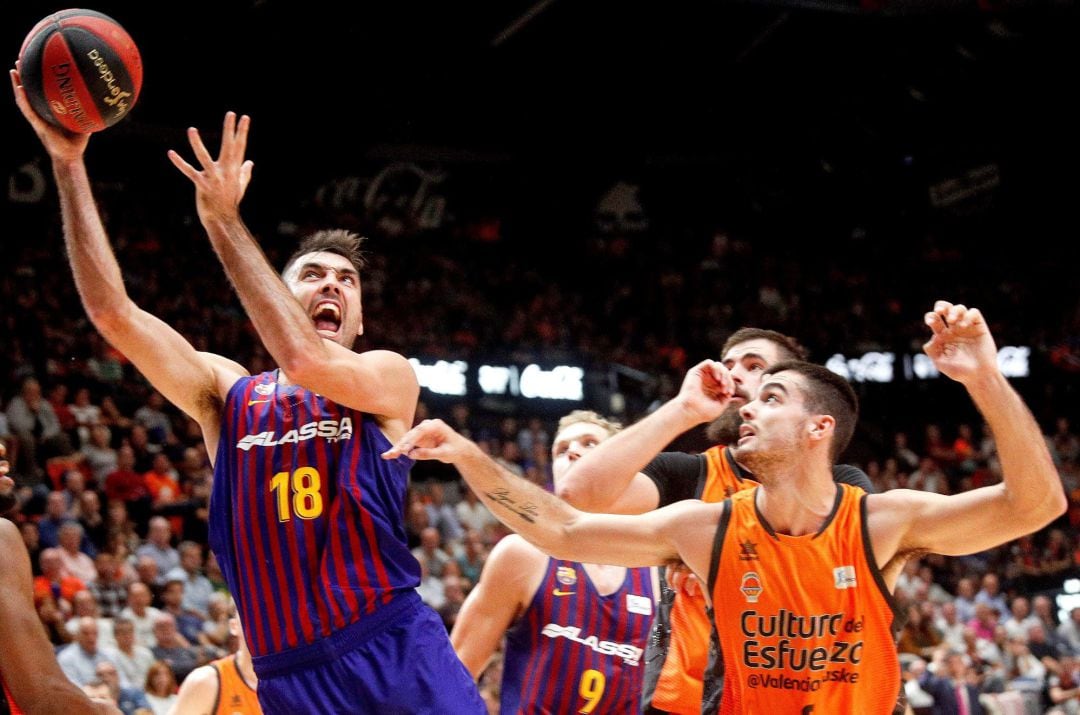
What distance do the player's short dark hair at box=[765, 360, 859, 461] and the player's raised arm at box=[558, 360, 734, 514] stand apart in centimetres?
24

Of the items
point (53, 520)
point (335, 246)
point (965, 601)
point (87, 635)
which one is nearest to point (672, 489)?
point (335, 246)

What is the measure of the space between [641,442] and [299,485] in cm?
119

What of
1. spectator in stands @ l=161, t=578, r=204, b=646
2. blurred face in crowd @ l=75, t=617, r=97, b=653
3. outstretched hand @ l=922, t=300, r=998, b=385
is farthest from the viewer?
spectator in stands @ l=161, t=578, r=204, b=646

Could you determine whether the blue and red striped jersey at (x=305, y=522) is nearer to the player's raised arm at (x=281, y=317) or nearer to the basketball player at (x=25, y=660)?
the player's raised arm at (x=281, y=317)

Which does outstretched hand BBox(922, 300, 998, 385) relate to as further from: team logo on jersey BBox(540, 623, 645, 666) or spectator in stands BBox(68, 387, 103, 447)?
spectator in stands BBox(68, 387, 103, 447)

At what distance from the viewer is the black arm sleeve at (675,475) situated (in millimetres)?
4715

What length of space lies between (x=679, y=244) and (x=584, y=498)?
20.3m

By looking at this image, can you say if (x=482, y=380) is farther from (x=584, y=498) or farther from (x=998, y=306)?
(x=584, y=498)

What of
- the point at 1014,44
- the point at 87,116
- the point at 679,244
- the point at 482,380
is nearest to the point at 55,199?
the point at 482,380

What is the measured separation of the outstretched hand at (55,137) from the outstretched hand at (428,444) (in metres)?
1.32

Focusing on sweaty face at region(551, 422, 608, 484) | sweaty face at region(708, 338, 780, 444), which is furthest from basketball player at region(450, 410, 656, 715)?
sweaty face at region(708, 338, 780, 444)

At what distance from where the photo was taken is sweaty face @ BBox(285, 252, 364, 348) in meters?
3.94

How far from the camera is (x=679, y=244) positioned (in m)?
24.3

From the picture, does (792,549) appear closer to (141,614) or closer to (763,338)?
(763,338)
